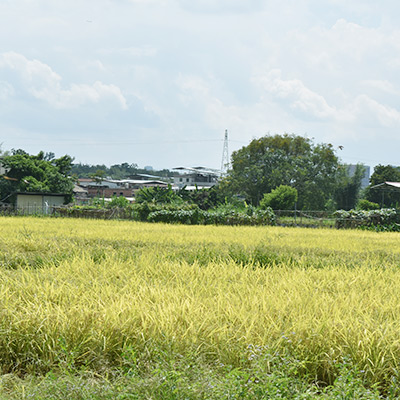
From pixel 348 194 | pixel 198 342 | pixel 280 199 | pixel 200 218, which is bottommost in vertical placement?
pixel 200 218

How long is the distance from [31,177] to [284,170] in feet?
79.2

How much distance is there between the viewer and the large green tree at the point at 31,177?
45.1 metres

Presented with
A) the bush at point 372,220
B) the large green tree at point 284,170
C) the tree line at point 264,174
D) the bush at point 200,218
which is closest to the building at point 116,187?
the tree line at point 264,174

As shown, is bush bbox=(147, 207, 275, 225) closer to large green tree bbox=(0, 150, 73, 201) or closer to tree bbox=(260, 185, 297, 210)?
tree bbox=(260, 185, 297, 210)

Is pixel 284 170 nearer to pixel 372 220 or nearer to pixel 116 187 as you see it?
pixel 372 220

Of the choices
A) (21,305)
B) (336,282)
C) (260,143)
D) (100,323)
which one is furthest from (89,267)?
(260,143)

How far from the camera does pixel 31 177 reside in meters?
45.7

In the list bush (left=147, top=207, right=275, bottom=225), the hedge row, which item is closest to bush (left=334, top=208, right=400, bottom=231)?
the hedge row

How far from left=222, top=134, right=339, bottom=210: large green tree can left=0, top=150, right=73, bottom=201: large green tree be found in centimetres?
1667

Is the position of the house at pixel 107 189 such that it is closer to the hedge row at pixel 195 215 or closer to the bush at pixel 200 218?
the hedge row at pixel 195 215

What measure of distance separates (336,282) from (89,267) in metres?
3.65

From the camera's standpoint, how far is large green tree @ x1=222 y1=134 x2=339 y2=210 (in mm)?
47406

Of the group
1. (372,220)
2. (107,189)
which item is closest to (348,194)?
(372,220)

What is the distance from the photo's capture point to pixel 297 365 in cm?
367
